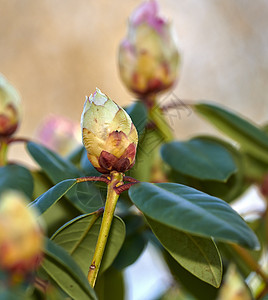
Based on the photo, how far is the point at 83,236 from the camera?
473 millimetres

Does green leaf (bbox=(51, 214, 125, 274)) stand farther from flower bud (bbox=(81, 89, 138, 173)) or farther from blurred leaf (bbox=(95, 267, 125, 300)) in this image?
blurred leaf (bbox=(95, 267, 125, 300))

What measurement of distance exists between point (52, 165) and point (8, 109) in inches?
Result: 4.9

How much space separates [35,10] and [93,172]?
10.0 ft

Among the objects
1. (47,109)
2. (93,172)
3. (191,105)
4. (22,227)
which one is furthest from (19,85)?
(22,227)

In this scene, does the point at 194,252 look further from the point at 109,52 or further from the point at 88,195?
the point at 109,52

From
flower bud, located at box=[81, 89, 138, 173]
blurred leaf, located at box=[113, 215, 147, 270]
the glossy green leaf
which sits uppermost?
flower bud, located at box=[81, 89, 138, 173]

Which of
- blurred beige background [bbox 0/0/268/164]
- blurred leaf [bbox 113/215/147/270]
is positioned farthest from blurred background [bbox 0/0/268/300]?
blurred leaf [bbox 113/215/147/270]

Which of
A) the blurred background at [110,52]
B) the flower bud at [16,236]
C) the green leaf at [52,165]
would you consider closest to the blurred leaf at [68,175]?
the green leaf at [52,165]

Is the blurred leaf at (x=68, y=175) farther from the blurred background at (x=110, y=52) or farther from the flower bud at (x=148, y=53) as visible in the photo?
the blurred background at (x=110, y=52)

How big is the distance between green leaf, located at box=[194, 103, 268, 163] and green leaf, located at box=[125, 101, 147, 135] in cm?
13

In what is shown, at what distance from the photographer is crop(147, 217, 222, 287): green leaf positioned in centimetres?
45

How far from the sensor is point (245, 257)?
25.6 inches

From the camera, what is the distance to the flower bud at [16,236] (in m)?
0.24

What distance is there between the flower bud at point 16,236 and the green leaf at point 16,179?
0.97 feet
